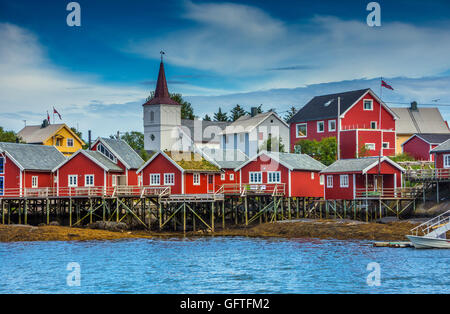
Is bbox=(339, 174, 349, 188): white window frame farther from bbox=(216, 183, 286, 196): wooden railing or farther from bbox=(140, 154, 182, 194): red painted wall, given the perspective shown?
bbox=(140, 154, 182, 194): red painted wall

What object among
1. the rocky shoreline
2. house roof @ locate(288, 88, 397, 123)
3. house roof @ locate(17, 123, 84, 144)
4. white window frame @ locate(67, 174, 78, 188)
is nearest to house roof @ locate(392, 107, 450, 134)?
house roof @ locate(288, 88, 397, 123)

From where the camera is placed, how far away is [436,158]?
190ft

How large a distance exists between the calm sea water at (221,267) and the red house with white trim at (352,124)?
84.1 feet

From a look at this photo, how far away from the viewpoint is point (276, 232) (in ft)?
174

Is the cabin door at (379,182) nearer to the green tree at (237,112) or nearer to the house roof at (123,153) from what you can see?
the house roof at (123,153)

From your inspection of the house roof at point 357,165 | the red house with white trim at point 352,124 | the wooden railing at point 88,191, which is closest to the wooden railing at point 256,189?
the house roof at point 357,165

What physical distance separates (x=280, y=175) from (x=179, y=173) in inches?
332

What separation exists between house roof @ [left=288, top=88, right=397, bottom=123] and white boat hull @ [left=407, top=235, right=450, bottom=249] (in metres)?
33.8

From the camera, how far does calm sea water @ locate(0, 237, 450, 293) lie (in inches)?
1234

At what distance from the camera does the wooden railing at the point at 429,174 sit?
180 ft
